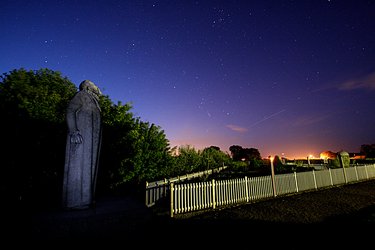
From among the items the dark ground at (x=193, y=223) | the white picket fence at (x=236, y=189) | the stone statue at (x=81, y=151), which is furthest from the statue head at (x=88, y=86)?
the white picket fence at (x=236, y=189)

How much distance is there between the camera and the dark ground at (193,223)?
2.71m

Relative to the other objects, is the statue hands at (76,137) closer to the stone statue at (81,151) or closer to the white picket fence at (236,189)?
the stone statue at (81,151)

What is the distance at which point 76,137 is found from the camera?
3711mm

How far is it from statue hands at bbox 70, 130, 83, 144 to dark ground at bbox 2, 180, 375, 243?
1288 mm

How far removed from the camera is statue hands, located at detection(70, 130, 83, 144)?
370 centimetres

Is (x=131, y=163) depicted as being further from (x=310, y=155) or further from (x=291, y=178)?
(x=310, y=155)

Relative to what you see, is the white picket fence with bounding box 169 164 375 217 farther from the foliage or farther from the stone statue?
Answer: the foliage

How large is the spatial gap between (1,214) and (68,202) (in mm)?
3181

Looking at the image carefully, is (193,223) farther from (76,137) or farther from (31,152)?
(31,152)

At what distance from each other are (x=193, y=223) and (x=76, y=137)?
5.08 meters

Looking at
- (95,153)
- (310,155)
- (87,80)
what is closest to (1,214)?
(95,153)

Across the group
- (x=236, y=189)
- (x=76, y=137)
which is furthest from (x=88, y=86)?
(x=236, y=189)

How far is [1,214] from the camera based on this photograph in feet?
16.1

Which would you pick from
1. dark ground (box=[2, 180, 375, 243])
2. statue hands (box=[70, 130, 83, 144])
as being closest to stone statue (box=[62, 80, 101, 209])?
statue hands (box=[70, 130, 83, 144])
